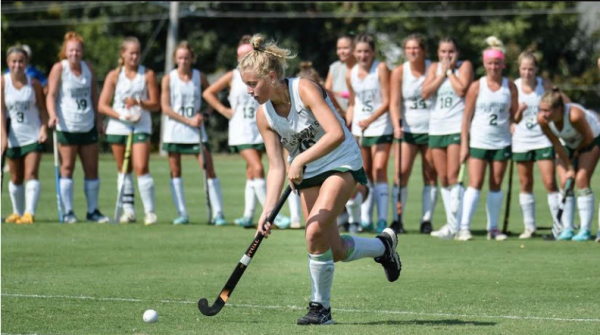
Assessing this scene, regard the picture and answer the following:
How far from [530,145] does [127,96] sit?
4990mm

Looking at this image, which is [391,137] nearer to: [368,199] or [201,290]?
[368,199]

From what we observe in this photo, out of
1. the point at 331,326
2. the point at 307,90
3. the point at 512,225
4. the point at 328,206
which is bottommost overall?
the point at 512,225

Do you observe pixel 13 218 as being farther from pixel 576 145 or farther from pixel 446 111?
pixel 576 145

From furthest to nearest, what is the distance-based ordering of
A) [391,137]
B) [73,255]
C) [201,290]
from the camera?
[391,137] < [73,255] < [201,290]

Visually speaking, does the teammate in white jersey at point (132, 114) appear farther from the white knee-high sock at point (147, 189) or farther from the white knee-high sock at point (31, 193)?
the white knee-high sock at point (31, 193)

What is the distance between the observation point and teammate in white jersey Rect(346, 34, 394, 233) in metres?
14.2

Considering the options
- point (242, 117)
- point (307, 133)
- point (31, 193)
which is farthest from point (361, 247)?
point (31, 193)

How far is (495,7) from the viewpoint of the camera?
47000 mm

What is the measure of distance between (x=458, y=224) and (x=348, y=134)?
19.0 ft

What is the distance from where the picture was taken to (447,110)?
1395cm

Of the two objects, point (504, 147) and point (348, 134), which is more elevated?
point (348, 134)

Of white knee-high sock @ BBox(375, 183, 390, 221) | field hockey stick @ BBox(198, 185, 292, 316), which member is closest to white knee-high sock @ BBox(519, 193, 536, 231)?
white knee-high sock @ BBox(375, 183, 390, 221)

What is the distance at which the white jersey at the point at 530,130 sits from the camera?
45.1ft

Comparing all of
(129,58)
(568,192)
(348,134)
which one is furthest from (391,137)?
(348,134)
